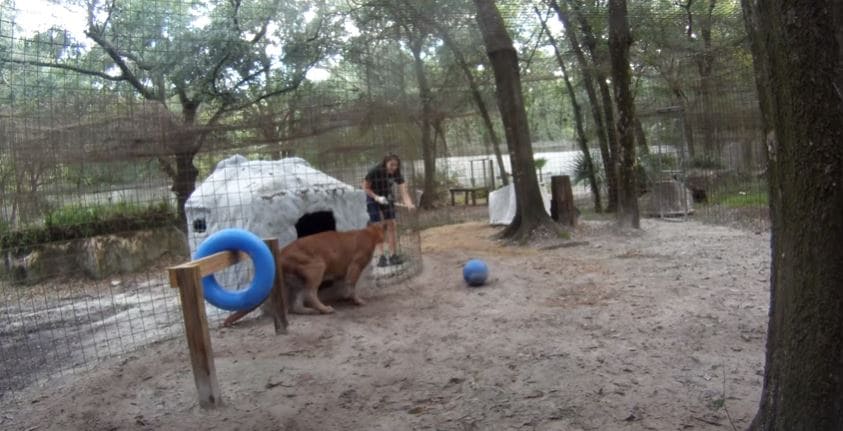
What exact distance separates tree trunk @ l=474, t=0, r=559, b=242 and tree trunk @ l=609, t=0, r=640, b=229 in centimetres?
137

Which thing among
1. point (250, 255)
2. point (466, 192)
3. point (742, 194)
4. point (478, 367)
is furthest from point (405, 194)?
point (466, 192)

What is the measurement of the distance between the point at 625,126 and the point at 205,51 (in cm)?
710

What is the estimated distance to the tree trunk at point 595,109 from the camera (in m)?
13.4

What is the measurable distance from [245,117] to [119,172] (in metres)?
1.34

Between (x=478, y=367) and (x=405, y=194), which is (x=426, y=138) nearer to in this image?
(x=405, y=194)

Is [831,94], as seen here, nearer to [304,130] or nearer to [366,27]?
[304,130]

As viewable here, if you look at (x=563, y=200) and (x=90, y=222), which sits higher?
(x=90, y=222)

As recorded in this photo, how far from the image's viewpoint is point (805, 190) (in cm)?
244

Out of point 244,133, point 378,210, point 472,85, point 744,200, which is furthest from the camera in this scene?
point 472,85

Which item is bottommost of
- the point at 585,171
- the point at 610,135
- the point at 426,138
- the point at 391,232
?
the point at 391,232

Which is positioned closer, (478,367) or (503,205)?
(478,367)

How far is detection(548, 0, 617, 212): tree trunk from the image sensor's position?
1343 cm

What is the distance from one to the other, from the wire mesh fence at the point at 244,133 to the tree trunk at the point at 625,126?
49.4 inches

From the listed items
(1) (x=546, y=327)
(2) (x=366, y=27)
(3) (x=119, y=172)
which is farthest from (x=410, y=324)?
(2) (x=366, y=27)
